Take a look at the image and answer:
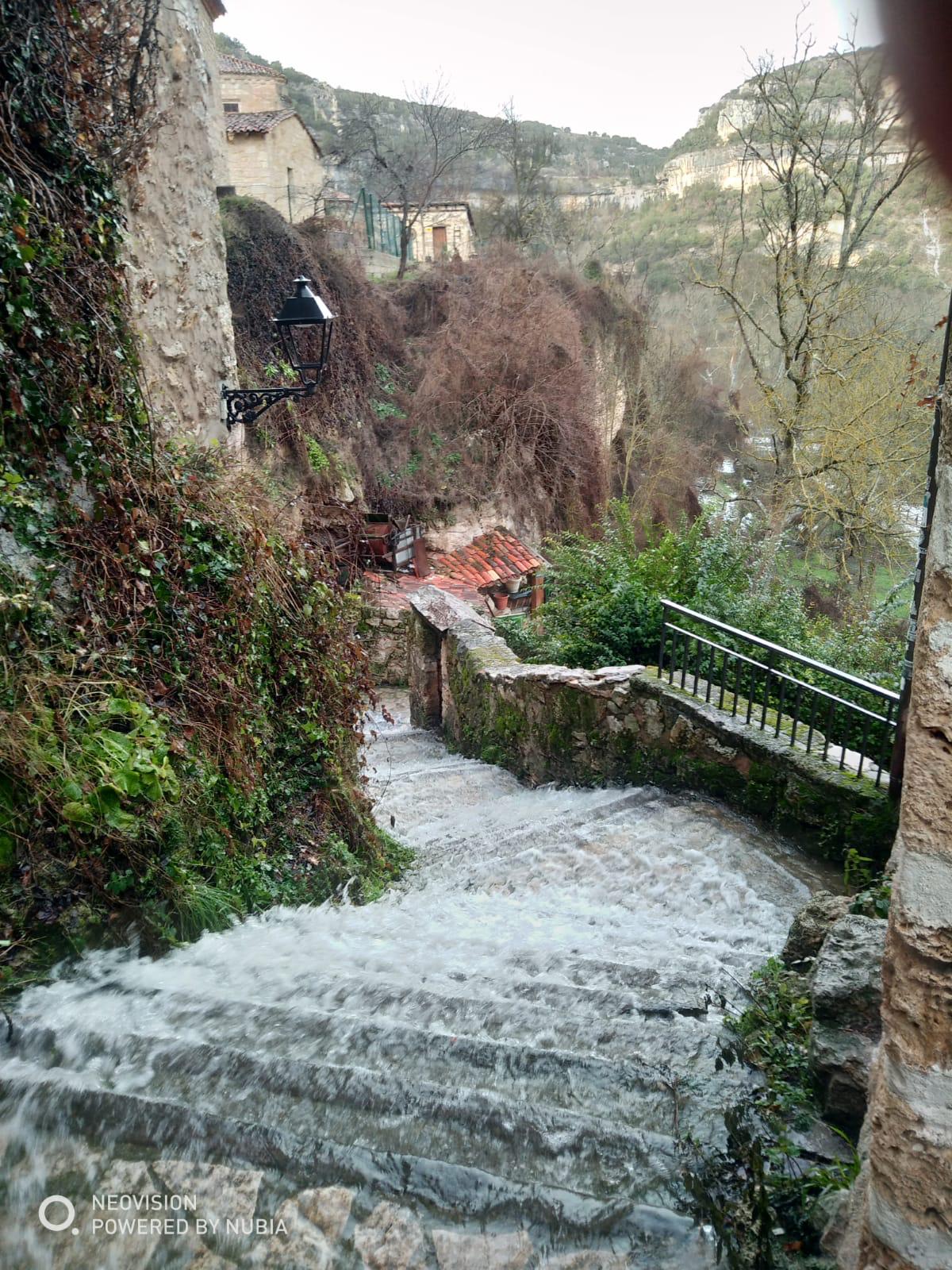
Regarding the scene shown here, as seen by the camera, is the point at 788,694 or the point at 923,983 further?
the point at 788,694

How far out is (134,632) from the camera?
12.2 ft

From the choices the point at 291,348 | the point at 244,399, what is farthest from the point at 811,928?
the point at 244,399

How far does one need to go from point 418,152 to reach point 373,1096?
30.1 m

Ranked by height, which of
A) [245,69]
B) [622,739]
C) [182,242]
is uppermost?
[245,69]

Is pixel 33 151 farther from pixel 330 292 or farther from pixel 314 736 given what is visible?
pixel 330 292

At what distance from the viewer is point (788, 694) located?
730 centimetres

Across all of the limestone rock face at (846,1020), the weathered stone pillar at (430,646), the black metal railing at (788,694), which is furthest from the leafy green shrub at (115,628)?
the weathered stone pillar at (430,646)

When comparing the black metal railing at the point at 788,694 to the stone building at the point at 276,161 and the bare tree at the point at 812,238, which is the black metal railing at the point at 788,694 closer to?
the bare tree at the point at 812,238

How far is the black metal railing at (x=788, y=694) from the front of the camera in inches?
202

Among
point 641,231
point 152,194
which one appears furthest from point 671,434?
point 152,194

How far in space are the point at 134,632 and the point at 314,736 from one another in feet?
4.06

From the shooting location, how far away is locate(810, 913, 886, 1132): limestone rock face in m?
2.48

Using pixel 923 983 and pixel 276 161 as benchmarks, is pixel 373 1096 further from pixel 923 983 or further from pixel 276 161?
pixel 276 161

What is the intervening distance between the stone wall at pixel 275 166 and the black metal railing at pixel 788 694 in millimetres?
19491
